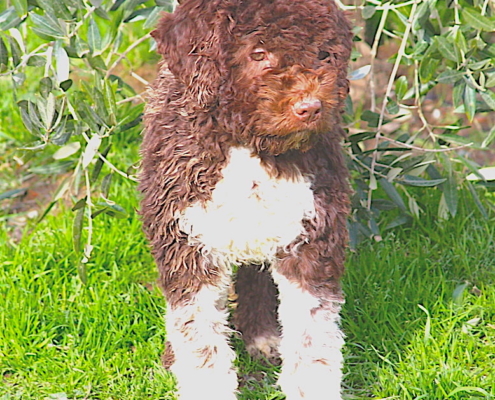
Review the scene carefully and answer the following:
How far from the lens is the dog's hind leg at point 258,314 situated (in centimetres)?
345

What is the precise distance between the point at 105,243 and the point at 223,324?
138 cm

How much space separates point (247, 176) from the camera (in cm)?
275

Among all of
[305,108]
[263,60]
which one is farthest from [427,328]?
[263,60]

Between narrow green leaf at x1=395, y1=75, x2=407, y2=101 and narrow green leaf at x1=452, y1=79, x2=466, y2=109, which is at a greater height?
narrow green leaf at x1=452, y1=79, x2=466, y2=109

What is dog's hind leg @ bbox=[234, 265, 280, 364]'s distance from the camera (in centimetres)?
345

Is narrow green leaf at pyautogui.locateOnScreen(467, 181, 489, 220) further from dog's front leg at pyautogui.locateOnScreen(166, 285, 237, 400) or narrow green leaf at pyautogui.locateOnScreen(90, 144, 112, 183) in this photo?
narrow green leaf at pyautogui.locateOnScreen(90, 144, 112, 183)

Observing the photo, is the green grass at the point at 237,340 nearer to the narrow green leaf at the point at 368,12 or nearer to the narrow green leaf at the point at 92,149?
the narrow green leaf at the point at 92,149

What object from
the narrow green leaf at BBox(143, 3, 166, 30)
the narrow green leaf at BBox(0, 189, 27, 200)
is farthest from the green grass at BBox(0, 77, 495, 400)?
the narrow green leaf at BBox(143, 3, 166, 30)

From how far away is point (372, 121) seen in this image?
3992mm

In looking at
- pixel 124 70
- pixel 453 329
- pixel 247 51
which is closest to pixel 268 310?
pixel 453 329

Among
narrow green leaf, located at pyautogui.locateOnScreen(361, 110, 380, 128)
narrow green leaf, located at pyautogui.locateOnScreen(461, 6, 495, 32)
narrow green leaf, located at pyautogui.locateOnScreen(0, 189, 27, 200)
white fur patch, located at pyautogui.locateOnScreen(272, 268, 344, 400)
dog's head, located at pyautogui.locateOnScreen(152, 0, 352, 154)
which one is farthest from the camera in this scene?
narrow green leaf, located at pyautogui.locateOnScreen(0, 189, 27, 200)

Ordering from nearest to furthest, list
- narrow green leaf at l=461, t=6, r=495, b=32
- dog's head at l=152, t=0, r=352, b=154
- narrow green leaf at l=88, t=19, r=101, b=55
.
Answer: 1. dog's head at l=152, t=0, r=352, b=154
2. narrow green leaf at l=461, t=6, r=495, b=32
3. narrow green leaf at l=88, t=19, r=101, b=55

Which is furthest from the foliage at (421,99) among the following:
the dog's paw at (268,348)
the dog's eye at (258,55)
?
the dog's eye at (258,55)

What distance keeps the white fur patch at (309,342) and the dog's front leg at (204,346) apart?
237mm
